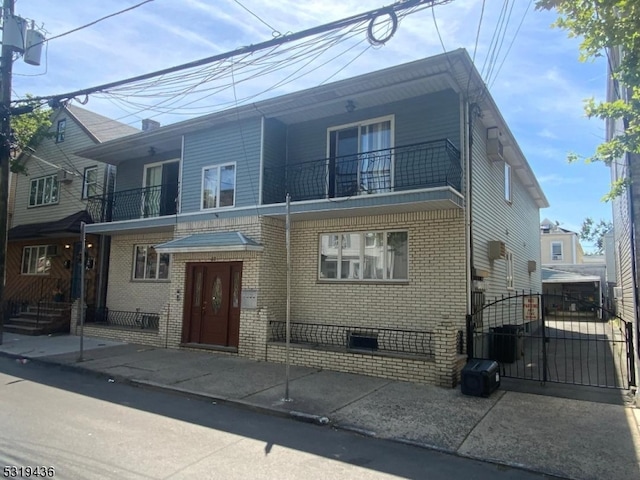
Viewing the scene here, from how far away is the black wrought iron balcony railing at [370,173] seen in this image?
977 centimetres

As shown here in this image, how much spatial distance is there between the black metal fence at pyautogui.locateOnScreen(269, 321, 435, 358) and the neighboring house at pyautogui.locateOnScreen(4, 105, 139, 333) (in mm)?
8722

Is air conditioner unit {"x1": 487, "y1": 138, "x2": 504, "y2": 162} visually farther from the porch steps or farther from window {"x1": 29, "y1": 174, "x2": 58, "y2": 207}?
window {"x1": 29, "y1": 174, "x2": 58, "y2": 207}

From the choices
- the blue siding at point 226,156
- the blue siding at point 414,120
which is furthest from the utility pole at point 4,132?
the blue siding at point 414,120

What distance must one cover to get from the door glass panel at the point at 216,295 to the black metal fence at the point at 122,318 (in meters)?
3.02

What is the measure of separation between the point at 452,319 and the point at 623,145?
16.1 ft

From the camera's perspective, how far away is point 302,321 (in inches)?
452

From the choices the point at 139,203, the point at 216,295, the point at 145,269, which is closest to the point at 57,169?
the point at 139,203

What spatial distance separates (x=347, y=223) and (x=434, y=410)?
17.6ft

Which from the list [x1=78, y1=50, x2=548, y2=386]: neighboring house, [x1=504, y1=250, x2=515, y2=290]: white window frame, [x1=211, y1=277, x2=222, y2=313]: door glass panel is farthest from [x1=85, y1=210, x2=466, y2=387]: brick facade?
[x1=504, y1=250, x2=515, y2=290]: white window frame

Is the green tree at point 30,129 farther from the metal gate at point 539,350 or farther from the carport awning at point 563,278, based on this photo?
the carport awning at point 563,278

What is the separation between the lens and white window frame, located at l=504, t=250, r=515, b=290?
45.5 ft

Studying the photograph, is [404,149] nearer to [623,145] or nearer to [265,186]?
[265,186]

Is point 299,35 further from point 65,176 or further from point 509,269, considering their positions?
point 65,176

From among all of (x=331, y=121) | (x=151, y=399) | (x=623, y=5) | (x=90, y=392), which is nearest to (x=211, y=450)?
(x=151, y=399)
